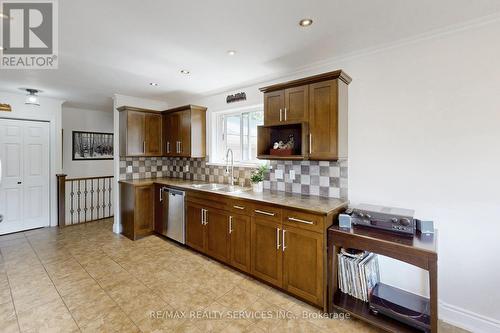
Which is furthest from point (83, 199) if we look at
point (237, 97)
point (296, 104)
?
point (296, 104)

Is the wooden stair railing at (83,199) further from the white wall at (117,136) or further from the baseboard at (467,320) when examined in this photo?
the baseboard at (467,320)

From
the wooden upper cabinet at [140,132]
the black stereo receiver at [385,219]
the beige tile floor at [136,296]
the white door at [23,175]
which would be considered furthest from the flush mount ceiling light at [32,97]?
the black stereo receiver at [385,219]

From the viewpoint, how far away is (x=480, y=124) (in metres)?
1.95

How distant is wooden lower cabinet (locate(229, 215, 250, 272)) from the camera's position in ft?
9.03

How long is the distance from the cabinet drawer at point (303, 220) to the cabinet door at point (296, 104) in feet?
3.39

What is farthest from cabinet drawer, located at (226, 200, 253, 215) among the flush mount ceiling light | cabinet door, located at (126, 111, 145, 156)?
the flush mount ceiling light

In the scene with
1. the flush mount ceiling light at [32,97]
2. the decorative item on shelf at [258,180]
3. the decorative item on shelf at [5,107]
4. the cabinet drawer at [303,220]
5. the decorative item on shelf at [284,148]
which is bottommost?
the cabinet drawer at [303,220]

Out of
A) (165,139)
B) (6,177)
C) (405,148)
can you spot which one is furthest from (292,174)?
(6,177)

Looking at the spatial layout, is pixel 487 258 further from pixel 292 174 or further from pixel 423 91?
pixel 292 174

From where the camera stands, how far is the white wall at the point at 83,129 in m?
5.55

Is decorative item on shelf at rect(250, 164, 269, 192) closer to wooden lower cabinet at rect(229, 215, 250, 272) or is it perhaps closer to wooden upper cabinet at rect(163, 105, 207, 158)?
wooden lower cabinet at rect(229, 215, 250, 272)

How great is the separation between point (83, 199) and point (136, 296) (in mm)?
3909

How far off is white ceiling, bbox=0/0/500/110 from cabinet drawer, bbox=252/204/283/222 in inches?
66.4

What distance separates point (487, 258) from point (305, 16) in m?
2.47
